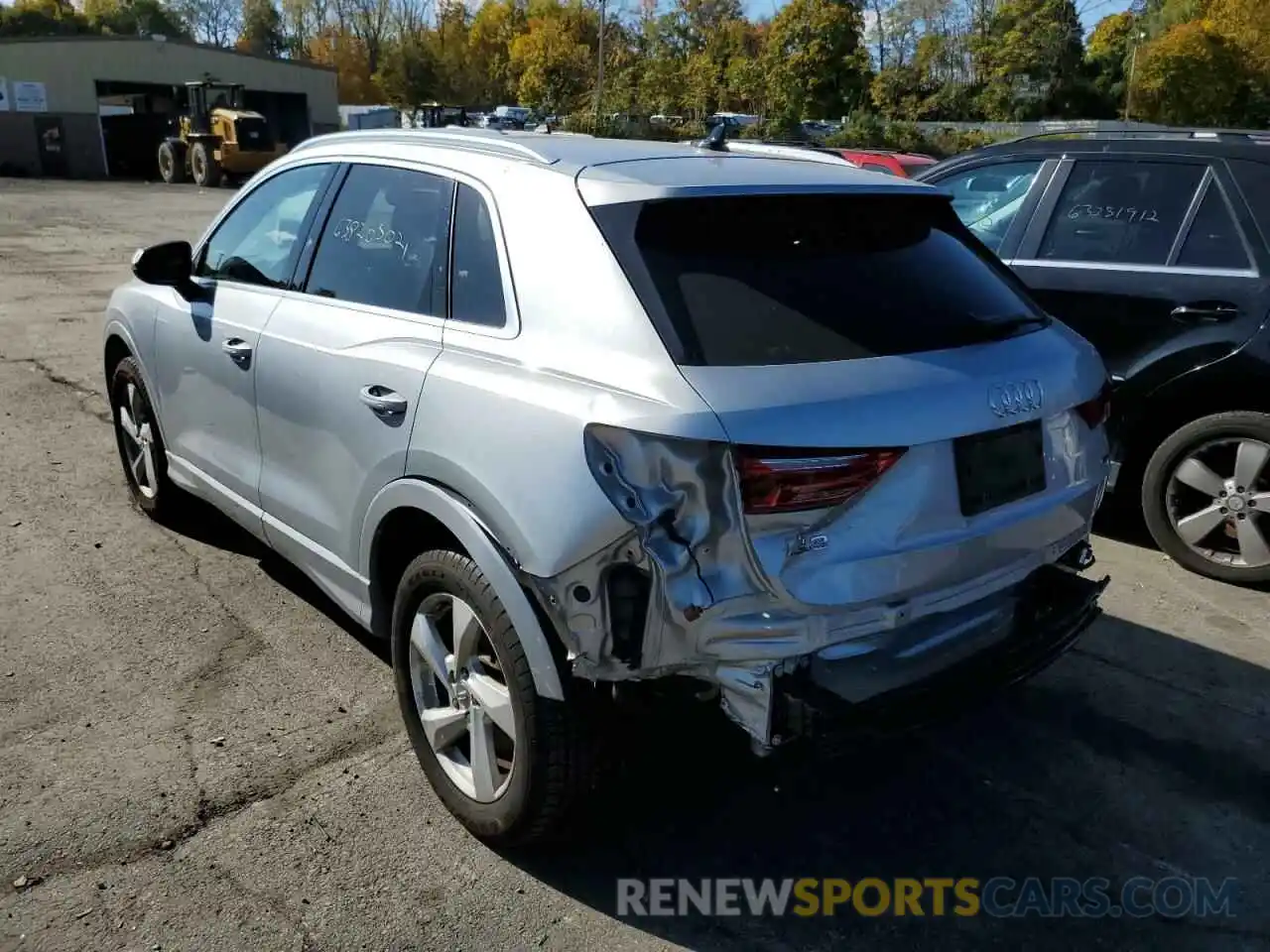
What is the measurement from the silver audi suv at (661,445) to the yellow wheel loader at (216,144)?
3072 cm

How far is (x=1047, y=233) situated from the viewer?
520 centimetres

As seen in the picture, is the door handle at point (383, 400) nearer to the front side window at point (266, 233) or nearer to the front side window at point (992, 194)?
the front side window at point (266, 233)

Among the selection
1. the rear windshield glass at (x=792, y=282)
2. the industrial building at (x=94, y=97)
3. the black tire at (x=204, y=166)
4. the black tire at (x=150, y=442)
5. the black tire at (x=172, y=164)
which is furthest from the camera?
the industrial building at (x=94, y=97)

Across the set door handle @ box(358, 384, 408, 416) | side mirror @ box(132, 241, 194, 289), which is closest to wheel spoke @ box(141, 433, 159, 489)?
side mirror @ box(132, 241, 194, 289)

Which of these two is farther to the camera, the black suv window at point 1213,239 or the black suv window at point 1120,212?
the black suv window at point 1120,212

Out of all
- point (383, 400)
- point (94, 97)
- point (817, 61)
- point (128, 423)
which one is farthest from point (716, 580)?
point (817, 61)

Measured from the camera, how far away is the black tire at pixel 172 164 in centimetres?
3319

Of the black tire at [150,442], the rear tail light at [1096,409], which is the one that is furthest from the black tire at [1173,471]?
the black tire at [150,442]

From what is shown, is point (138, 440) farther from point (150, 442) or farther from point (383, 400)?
point (383, 400)

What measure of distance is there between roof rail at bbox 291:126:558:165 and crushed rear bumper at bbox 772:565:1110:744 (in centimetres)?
157

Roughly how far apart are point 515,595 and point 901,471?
94cm

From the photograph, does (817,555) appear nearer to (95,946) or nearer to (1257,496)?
(95,946)

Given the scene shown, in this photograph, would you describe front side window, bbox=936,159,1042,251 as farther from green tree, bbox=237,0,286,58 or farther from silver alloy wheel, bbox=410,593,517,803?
green tree, bbox=237,0,286,58

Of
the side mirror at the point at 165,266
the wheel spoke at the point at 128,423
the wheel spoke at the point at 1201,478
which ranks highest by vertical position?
the side mirror at the point at 165,266
